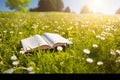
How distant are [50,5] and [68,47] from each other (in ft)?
2.59

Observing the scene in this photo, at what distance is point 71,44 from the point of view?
2193 millimetres

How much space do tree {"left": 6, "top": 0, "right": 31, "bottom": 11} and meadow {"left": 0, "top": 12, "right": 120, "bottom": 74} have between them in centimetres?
10

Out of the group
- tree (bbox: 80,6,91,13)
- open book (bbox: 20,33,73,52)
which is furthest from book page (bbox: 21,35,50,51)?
tree (bbox: 80,6,91,13)

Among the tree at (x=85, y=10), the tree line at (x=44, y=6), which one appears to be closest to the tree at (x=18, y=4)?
the tree line at (x=44, y=6)

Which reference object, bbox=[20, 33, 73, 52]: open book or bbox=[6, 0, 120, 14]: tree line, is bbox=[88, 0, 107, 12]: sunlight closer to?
bbox=[6, 0, 120, 14]: tree line

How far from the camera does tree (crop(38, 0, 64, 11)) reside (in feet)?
8.76

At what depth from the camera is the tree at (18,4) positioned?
8.63ft

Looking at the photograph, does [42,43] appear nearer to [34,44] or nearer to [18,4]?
[34,44]

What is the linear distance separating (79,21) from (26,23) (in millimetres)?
643

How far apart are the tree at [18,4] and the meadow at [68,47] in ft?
0.34

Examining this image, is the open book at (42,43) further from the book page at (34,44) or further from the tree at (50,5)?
the tree at (50,5)
